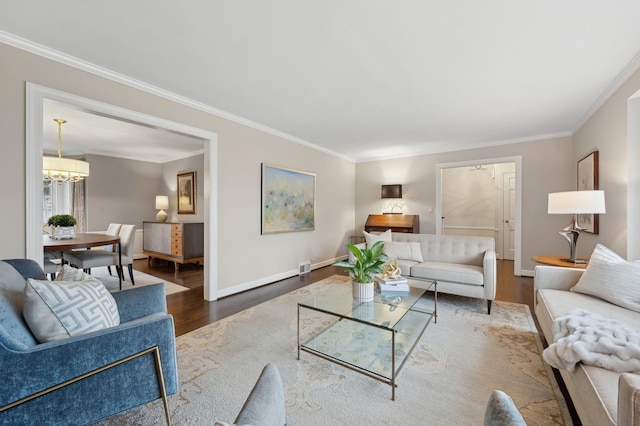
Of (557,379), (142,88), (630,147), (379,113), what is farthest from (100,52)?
(630,147)

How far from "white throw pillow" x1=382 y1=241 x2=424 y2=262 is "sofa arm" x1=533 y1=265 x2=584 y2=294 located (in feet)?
4.55

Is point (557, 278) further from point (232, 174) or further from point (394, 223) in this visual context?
point (232, 174)

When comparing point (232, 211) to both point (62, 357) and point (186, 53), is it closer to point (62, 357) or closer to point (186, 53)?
point (186, 53)

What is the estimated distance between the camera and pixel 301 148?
4.74m

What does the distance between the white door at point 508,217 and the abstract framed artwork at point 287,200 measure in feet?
14.9

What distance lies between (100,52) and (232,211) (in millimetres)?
2004

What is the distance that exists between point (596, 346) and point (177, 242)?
557 cm

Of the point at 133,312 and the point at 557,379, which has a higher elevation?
the point at 133,312

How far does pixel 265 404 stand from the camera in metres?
0.59

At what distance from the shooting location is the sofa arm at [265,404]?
53cm

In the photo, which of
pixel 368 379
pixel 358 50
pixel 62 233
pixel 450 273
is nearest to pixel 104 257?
pixel 62 233

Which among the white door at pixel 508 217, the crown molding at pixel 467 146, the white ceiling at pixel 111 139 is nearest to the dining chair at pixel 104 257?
the white ceiling at pixel 111 139

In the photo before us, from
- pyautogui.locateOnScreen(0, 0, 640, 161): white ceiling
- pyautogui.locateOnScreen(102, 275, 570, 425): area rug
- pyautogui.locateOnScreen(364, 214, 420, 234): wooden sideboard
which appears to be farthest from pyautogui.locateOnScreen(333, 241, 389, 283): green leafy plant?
pyautogui.locateOnScreen(364, 214, 420, 234): wooden sideboard

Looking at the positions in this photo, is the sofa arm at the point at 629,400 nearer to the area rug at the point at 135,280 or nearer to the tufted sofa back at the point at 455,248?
the tufted sofa back at the point at 455,248
